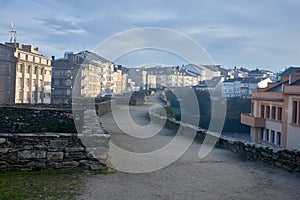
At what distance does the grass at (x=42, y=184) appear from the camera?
494 centimetres

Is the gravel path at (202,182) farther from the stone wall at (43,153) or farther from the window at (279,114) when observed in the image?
the window at (279,114)

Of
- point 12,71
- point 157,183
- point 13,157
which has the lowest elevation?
point 157,183

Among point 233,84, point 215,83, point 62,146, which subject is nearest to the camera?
point 62,146

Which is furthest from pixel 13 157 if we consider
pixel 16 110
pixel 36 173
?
pixel 16 110

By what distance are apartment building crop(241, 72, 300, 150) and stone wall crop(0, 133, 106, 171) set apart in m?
22.6

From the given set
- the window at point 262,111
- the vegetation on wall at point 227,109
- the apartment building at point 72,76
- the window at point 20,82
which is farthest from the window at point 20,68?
the window at point 262,111

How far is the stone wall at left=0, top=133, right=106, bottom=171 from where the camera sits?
6168 millimetres

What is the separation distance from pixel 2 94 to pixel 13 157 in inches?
1668

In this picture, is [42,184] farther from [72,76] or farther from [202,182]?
[72,76]

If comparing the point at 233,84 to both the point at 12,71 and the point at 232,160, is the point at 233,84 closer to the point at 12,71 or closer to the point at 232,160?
the point at 12,71

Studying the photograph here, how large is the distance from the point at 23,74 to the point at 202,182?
4531cm

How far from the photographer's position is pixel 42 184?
18.1 ft

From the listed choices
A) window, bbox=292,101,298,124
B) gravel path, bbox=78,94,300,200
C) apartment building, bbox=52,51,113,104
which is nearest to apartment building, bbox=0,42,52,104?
apartment building, bbox=52,51,113,104

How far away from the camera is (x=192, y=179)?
6.39 metres
